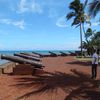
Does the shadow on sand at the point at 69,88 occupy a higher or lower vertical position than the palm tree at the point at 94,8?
lower

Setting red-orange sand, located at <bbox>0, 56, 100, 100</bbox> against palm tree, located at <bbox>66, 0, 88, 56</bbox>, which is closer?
red-orange sand, located at <bbox>0, 56, 100, 100</bbox>

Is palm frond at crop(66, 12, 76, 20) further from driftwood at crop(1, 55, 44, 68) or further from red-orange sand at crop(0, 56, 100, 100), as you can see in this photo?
red-orange sand at crop(0, 56, 100, 100)

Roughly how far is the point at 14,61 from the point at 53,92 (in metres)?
9.41

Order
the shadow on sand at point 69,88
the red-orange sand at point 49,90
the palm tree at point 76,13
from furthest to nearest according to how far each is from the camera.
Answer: the palm tree at point 76,13 → the shadow on sand at point 69,88 → the red-orange sand at point 49,90

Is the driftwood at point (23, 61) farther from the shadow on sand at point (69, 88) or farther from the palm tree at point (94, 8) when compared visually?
the palm tree at point (94, 8)

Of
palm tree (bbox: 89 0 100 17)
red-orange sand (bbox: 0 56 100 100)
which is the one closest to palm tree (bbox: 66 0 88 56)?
palm tree (bbox: 89 0 100 17)

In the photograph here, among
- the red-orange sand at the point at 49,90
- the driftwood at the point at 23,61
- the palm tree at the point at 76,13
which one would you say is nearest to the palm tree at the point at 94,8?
the driftwood at the point at 23,61

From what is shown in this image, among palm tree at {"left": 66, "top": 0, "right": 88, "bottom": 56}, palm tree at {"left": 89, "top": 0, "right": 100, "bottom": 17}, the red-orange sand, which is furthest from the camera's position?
palm tree at {"left": 66, "top": 0, "right": 88, "bottom": 56}

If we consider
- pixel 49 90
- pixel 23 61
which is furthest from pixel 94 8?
pixel 49 90

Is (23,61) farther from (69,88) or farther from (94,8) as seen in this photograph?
(94,8)

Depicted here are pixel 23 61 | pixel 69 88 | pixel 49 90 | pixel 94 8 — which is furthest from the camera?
pixel 94 8

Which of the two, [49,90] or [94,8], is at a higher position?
[94,8]

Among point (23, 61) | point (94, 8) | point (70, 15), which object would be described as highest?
point (70, 15)

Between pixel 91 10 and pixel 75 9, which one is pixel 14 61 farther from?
pixel 75 9
